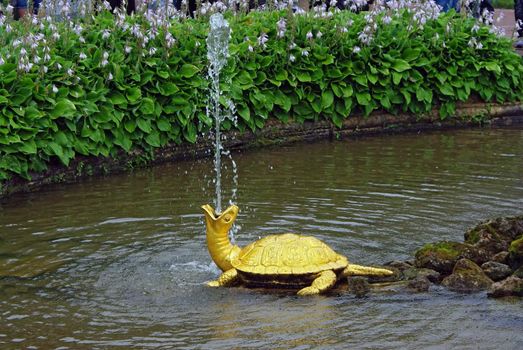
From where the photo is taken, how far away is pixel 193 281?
312 inches

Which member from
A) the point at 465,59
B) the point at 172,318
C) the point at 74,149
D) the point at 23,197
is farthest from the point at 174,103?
the point at 172,318

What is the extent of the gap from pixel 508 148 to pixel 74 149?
5317 millimetres

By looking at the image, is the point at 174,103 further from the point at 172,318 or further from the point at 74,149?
the point at 172,318

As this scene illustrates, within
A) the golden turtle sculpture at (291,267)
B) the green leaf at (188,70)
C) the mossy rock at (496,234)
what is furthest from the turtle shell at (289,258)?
the green leaf at (188,70)

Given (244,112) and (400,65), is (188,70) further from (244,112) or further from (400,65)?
(400,65)

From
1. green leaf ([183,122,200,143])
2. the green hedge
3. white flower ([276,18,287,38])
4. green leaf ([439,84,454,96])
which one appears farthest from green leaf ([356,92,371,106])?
green leaf ([183,122,200,143])

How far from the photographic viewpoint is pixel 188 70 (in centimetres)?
1278

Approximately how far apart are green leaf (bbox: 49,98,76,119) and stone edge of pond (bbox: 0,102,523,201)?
Result: 59 cm

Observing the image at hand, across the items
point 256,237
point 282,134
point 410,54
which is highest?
point 410,54

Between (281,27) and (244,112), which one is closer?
(244,112)

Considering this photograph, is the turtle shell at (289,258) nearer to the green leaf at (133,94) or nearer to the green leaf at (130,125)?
the green leaf at (130,125)

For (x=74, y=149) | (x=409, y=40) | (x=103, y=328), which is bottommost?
(x=103, y=328)

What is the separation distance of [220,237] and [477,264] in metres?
1.89

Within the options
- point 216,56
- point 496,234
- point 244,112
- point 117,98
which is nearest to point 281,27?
point 216,56
